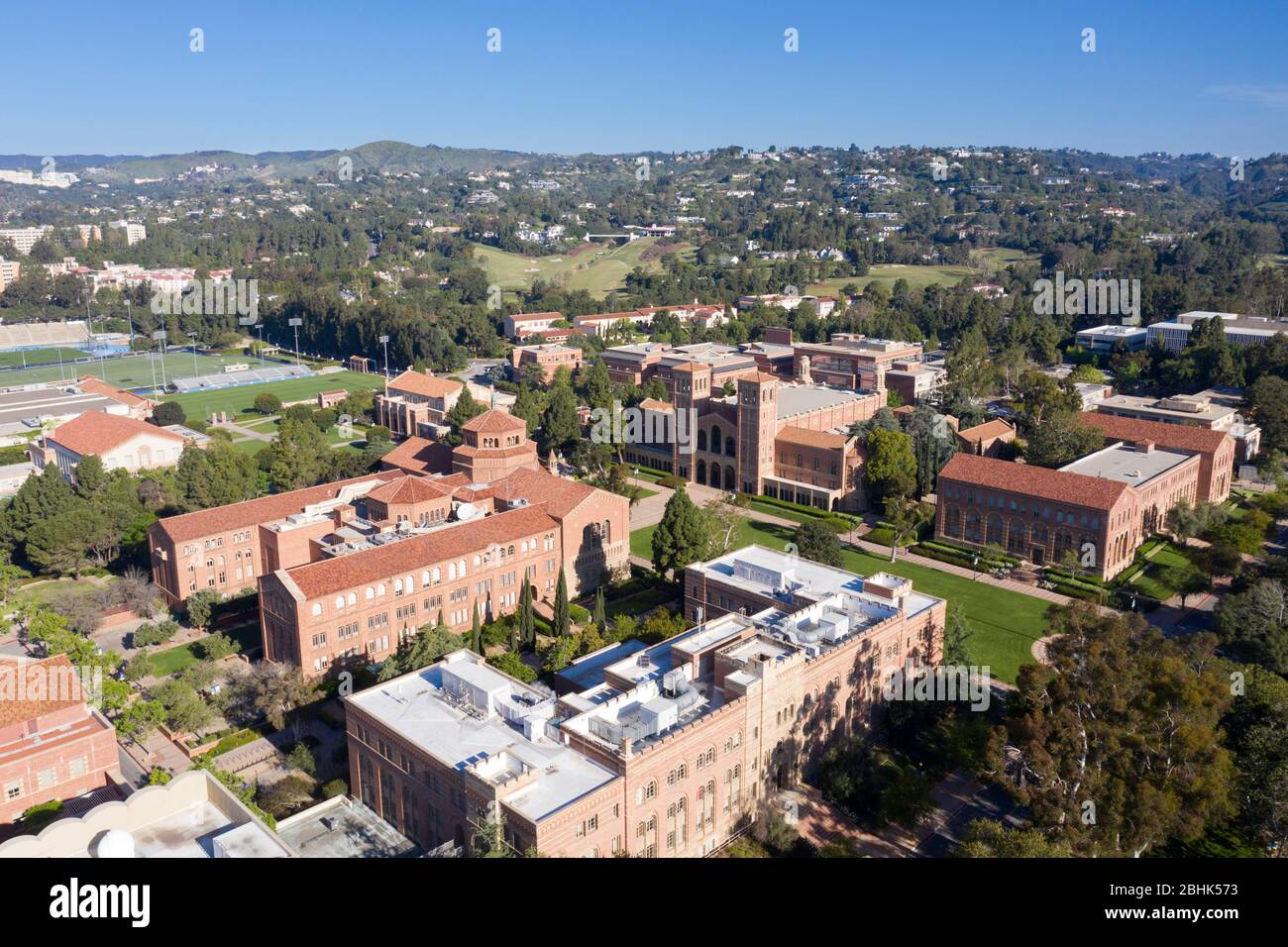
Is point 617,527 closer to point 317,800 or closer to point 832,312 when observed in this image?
point 317,800

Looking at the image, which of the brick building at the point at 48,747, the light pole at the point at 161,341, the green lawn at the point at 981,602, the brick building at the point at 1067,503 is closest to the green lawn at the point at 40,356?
the light pole at the point at 161,341

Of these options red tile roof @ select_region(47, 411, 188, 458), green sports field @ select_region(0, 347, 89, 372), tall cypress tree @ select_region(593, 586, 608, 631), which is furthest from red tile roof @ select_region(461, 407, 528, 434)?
green sports field @ select_region(0, 347, 89, 372)

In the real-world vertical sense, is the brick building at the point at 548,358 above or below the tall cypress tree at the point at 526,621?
above

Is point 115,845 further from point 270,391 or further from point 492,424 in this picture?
point 270,391

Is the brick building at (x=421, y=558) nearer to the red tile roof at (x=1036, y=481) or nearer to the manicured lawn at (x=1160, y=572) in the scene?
the red tile roof at (x=1036, y=481)

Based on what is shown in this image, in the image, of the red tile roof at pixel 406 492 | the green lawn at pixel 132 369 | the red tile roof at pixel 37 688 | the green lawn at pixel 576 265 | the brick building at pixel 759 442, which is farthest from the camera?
the green lawn at pixel 576 265
